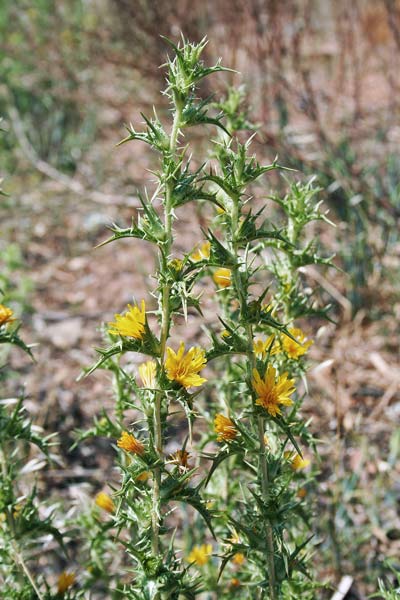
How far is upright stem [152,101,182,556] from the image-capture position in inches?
49.8

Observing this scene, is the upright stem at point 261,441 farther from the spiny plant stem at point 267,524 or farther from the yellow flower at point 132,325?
the yellow flower at point 132,325

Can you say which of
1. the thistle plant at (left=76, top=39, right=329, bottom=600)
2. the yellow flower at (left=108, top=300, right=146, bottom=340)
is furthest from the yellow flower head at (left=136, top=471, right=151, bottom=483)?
the yellow flower at (left=108, top=300, right=146, bottom=340)

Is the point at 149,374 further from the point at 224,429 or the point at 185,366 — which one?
the point at 224,429

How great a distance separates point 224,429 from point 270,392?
13cm

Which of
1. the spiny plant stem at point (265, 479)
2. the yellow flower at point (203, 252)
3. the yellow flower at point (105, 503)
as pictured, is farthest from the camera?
the yellow flower at point (105, 503)

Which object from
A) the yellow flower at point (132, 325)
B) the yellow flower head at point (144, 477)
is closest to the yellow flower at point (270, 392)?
the yellow flower at point (132, 325)

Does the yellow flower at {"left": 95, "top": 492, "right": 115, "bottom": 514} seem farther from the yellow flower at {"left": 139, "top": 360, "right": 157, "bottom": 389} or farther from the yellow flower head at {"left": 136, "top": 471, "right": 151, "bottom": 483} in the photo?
the yellow flower at {"left": 139, "top": 360, "right": 157, "bottom": 389}

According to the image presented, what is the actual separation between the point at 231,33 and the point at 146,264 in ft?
5.12

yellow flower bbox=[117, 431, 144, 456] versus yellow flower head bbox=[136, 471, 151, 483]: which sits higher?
yellow flower bbox=[117, 431, 144, 456]

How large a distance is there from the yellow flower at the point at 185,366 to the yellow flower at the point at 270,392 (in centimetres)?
12

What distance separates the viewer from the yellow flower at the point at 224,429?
1.40 metres

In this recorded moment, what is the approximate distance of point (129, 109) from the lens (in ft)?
18.2

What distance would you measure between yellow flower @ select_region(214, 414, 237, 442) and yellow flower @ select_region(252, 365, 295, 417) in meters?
0.10

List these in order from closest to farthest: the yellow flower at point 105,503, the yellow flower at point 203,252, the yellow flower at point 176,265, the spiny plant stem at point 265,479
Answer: the yellow flower at point 176,265
the spiny plant stem at point 265,479
the yellow flower at point 203,252
the yellow flower at point 105,503
